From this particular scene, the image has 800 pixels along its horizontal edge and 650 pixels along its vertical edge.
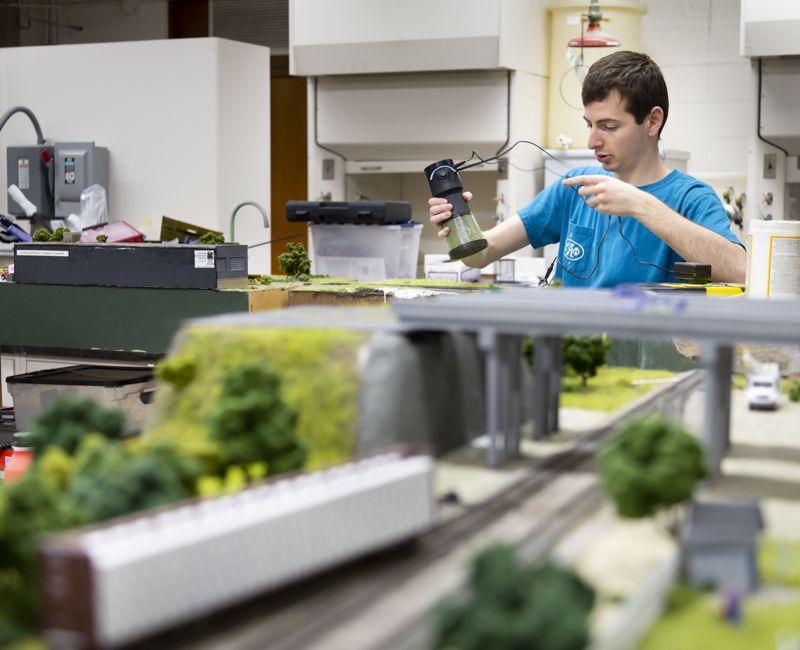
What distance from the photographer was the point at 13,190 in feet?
21.2

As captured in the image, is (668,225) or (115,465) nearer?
(115,465)

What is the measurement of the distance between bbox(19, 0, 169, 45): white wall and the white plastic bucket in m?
7.61

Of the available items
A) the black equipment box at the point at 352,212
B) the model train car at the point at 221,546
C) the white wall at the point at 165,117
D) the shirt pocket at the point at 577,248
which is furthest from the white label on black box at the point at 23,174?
the model train car at the point at 221,546

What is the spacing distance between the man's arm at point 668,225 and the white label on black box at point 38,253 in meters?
2.01

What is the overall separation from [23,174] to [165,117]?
973 mm

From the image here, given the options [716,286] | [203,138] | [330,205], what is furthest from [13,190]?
[716,286]

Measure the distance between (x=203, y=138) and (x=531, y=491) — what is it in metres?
5.50

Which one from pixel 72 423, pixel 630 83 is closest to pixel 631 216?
pixel 630 83

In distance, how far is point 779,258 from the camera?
273 centimetres

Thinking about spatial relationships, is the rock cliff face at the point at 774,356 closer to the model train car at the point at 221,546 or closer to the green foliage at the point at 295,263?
the model train car at the point at 221,546

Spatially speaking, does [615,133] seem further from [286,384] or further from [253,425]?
[253,425]

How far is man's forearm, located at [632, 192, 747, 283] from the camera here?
126 inches

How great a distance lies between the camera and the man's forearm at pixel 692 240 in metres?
3.19

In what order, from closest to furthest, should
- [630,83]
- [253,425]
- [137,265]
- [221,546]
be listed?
[221,546] → [253,425] → [630,83] → [137,265]
